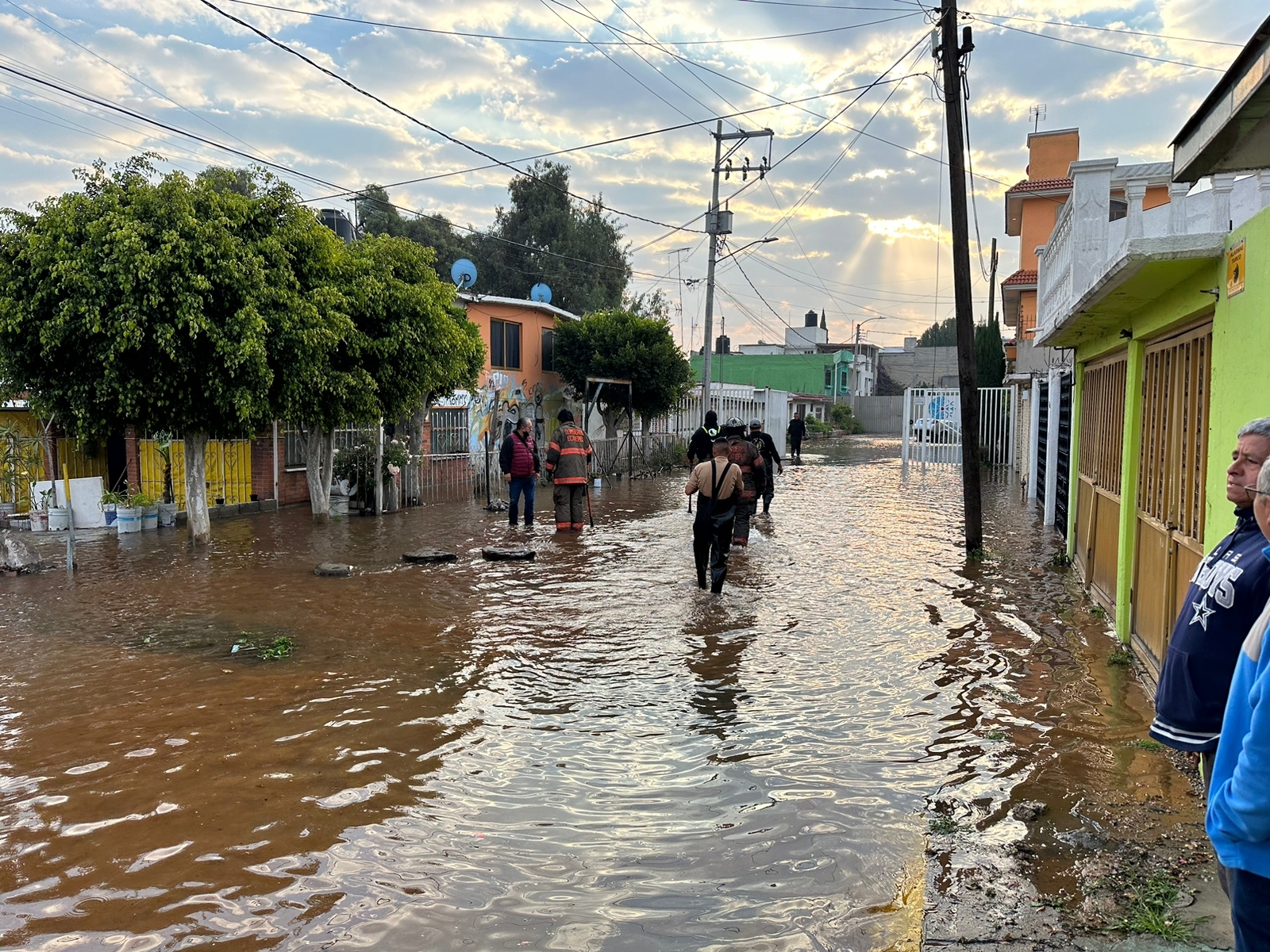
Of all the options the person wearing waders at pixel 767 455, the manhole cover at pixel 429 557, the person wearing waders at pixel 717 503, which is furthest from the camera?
the person wearing waders at pixel 767 455

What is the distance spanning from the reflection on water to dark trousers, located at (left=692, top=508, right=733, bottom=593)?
0.29 metres

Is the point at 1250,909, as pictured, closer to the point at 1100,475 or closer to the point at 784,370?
the point at 1100,475

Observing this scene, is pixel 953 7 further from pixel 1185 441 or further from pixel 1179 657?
pixel 1179 657

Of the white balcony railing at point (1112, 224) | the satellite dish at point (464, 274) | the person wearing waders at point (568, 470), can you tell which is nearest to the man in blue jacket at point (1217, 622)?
the white balcony railing at point (1112, 224)

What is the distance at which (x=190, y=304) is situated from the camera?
11.4 meters

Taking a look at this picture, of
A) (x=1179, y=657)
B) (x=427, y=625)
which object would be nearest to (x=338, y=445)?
(x=427, y=625)

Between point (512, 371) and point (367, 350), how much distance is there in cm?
1199

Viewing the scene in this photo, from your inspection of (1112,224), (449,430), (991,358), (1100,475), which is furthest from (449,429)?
(991,358)

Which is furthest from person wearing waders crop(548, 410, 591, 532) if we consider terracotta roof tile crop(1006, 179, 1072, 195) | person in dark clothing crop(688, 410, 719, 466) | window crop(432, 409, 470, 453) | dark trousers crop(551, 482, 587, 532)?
terracotta roof tile crop(1006, 179, 1072, 195)

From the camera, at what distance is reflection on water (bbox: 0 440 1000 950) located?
3.81 meters

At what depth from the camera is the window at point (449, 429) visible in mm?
22547

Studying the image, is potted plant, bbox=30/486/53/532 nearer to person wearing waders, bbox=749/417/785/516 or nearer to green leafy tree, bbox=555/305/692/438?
person wearing waders, bbox=749/417/785/516

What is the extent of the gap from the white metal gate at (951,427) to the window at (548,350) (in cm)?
1105

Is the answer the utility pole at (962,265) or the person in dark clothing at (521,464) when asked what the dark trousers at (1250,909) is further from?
the person in dark clothing at (521,464)
